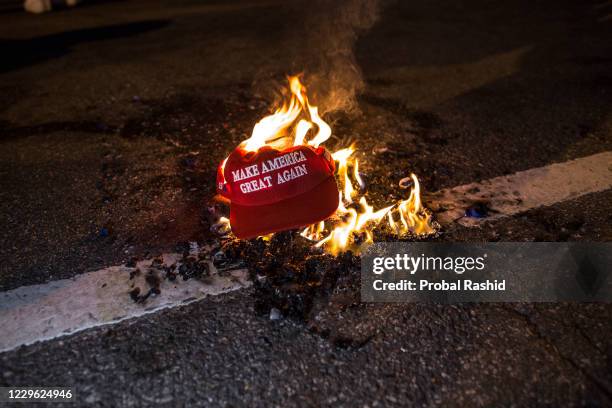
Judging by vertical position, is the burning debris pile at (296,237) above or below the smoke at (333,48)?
below

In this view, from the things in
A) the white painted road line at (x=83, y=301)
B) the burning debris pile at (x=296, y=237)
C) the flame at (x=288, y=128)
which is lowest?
the white painted road line at (x=83, y=301)

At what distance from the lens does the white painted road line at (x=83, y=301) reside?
247cm

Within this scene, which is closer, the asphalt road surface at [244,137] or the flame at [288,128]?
the asphalt road surface at [244,137]

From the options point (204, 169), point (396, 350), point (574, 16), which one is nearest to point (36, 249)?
point (204, 169)

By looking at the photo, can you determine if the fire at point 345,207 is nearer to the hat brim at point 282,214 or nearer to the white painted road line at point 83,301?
the hat brim at point 282,214

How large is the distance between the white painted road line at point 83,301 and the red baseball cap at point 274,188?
0.39 m

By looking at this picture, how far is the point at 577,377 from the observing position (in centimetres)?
218

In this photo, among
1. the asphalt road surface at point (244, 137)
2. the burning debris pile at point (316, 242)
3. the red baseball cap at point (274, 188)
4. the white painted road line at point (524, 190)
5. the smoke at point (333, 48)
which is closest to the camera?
the asphalt road surface at point (244, 137)

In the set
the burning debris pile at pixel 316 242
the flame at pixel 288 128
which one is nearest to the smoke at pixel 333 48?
the flame at pixel 288 128

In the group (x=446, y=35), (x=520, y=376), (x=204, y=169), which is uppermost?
(x=446, y=35)

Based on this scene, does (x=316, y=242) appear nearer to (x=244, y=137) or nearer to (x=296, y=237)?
(x=296, y=237)

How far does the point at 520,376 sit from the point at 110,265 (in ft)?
7.85

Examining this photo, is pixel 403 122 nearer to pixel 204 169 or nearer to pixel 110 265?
pixel 204 169

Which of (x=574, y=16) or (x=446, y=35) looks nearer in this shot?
(x=446, y=35)
